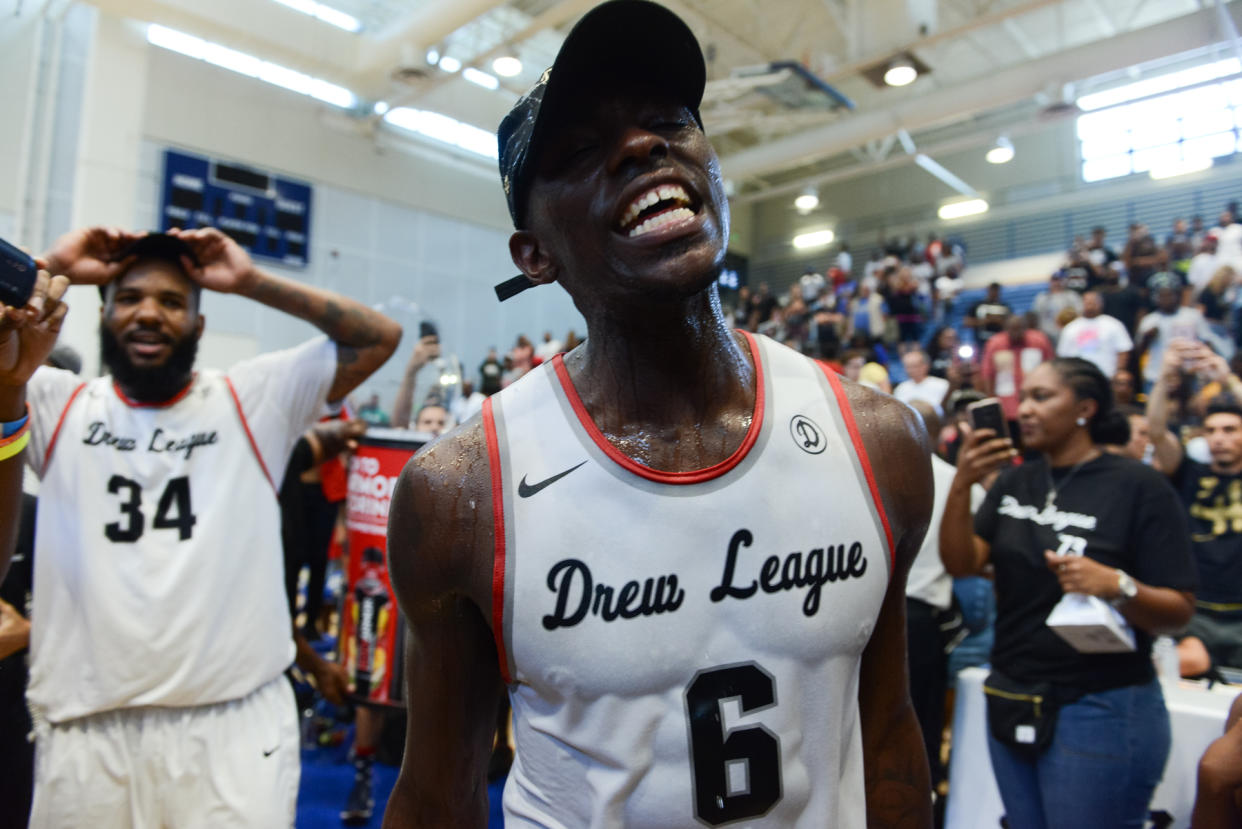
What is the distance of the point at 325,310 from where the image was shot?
2.83 m

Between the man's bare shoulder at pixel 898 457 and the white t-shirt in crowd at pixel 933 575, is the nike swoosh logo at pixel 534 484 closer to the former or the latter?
the man's bare shoulder at pixel 898 457

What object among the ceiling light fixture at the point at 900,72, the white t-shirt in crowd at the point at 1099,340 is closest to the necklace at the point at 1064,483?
the white t-shirt in crowd at the point at 1099,340

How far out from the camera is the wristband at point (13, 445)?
6.33ft

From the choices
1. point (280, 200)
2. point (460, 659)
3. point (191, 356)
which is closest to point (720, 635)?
point (460, 659)

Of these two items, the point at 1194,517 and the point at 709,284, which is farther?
the point at 1194,517

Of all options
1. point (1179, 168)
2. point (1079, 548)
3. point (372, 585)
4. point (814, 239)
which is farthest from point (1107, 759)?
point (814, 239)

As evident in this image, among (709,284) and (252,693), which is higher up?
(709,284)

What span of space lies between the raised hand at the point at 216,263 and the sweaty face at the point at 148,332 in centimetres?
7

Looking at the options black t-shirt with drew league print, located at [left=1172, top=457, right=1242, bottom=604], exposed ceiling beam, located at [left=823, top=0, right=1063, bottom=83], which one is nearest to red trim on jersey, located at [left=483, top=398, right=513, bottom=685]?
black t-shirt with drew league print, located at [left=1172, top=457, right=1242, bottom=604]

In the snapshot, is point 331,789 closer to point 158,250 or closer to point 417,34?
point 158,250

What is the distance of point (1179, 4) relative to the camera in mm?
13617

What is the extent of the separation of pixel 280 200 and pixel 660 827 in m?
14.7

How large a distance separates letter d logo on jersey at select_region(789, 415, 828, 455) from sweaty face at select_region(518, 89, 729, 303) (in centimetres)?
28

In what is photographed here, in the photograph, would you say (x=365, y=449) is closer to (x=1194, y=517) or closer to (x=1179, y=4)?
(x=1194, y=517)
